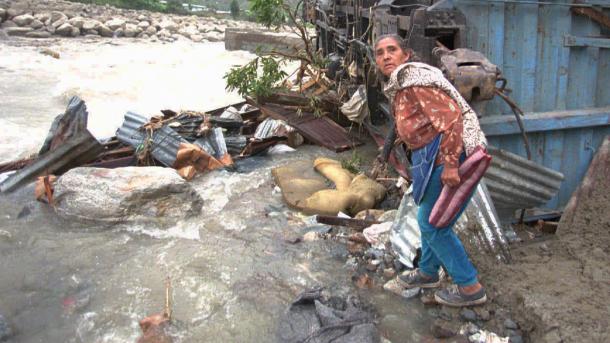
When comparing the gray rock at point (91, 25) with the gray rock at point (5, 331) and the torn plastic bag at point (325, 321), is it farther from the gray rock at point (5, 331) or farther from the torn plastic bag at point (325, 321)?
the torn plastic bag at point (325, 321)

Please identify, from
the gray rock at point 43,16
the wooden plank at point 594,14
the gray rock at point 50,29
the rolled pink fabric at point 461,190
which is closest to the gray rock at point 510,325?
the rolled pink fabric at point 461,190

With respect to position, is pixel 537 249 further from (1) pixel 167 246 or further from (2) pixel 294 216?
(1) pixel 167 246

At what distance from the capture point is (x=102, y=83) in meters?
11.5

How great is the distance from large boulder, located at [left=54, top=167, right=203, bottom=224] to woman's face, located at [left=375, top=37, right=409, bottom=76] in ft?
8.50

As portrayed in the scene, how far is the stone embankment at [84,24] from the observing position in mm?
18625

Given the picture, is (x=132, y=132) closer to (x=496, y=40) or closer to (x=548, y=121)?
(x=496, y=40)

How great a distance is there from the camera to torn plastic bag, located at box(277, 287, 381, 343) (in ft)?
10.2

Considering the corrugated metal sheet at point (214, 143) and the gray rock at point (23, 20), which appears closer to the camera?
the corrugated metal sheet at point (214, 143)

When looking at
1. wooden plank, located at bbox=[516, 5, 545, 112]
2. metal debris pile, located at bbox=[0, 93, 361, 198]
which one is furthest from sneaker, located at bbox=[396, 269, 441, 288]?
metal debris pile, located at bbox=[0, 93, 361, 198]

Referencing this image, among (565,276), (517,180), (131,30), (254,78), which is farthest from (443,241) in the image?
(131,30)

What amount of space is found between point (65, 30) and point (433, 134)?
18.5 meters

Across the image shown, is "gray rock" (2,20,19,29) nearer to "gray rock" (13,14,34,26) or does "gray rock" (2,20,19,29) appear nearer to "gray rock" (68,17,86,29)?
"gray rock" (13,14,34,26)

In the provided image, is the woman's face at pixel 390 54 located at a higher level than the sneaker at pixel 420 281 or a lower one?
higher

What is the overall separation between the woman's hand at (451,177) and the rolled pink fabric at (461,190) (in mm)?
47
